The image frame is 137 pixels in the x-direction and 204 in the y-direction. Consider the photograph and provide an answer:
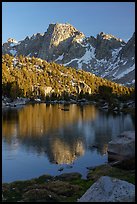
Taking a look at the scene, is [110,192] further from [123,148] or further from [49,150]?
[49,150]

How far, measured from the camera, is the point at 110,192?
1794 centimetres

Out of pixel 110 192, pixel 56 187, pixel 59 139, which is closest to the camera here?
pixel 110 192

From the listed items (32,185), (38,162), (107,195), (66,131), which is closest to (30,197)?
(32,185)

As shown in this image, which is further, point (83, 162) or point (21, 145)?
point (21, 145)

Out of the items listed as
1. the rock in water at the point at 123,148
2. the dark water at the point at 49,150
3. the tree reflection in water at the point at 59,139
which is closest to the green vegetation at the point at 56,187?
the rock in water at the point at 123,148

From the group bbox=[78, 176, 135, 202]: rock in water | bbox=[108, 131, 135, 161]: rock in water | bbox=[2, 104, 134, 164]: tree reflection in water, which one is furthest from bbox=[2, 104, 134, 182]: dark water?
bbox=[78, 176, 135, 202]: rock in water

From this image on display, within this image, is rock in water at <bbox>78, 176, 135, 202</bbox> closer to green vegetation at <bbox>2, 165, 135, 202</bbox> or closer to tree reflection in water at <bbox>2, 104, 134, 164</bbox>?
green vegetation at <bbox>2, 165, 135, 202</bbox>

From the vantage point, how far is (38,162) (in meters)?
45.7

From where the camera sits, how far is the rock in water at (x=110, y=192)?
17447 millimetres

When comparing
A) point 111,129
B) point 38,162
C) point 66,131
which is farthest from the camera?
point 111,129

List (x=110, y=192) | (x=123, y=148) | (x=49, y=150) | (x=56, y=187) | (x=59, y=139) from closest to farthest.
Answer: (x=110, y=192)
(x=56, y=187)
(x=123, y=148)
(x=49, y=150)
(x=59, y=139)

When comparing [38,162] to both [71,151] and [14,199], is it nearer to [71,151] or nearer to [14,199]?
[71,151]

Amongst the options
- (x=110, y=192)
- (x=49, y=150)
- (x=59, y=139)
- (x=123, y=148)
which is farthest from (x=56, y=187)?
(x=59, y=139)

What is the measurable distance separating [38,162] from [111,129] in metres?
40.1
